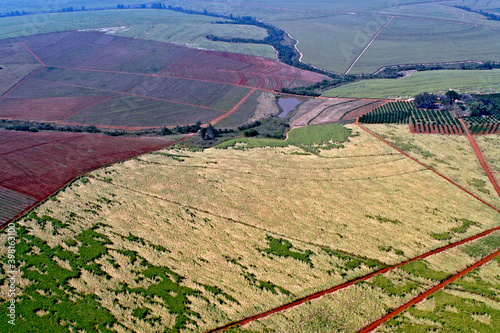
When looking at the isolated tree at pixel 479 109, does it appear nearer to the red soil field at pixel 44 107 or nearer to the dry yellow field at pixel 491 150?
the dry yellow field at pixel 491 150

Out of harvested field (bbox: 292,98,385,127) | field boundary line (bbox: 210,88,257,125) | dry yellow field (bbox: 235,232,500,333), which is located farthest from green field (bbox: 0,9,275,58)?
dry yellow field (bbox: 235,232,500,333)

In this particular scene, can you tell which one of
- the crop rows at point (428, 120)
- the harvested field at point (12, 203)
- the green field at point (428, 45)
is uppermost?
the green field at point (428, 45)

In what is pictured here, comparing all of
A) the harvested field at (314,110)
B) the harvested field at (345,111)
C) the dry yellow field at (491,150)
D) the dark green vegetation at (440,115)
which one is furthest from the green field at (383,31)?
the dry yellow field at (491,150)

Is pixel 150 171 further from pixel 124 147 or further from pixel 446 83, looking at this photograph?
pixel 446 83

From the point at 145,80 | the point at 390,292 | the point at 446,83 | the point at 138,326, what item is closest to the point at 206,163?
the point at 138,326

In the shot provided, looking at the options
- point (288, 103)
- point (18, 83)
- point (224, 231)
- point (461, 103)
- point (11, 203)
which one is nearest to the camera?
point (224, 231)

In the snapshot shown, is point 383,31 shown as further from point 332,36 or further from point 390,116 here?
point 390,116

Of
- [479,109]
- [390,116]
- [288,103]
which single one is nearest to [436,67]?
[479,109]
